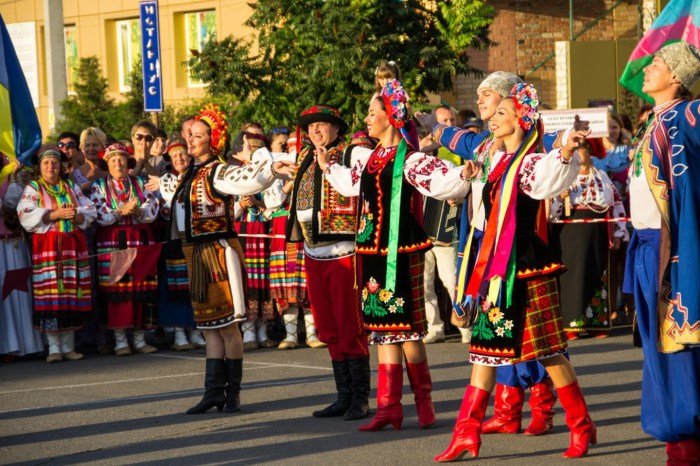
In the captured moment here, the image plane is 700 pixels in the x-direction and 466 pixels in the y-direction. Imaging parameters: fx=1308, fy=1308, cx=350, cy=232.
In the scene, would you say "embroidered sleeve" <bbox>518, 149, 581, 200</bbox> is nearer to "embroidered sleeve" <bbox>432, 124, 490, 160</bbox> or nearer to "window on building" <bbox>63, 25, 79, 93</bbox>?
"embroidered sleeve" <bbox>432, 124, 490, 160</bbox>

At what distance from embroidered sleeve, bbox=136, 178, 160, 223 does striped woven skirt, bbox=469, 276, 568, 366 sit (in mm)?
5793

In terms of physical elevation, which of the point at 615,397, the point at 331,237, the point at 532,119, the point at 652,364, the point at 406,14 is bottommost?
the point at 615,397

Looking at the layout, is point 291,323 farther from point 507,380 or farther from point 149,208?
point 507,380

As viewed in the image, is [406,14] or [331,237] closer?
[331,237]

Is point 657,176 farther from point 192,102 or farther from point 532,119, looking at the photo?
point 192,102

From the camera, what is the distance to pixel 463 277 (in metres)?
7.30

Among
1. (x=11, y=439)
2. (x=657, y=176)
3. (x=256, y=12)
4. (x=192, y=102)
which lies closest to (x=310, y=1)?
(x=256, y=12)

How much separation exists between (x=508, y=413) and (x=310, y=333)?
4854 mm

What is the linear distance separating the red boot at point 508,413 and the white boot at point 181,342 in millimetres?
5229

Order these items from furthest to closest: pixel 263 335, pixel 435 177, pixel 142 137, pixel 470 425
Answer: pixel 142 137, pixel 263 335, pixel 435 177, pixel 470 425

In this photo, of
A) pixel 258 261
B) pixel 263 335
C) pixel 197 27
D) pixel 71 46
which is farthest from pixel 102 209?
pixel 71 46

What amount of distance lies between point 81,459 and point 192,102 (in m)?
19.5

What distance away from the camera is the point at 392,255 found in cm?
782

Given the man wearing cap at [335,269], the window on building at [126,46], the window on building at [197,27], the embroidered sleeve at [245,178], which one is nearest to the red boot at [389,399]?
the man wearing cap at [335,269]
